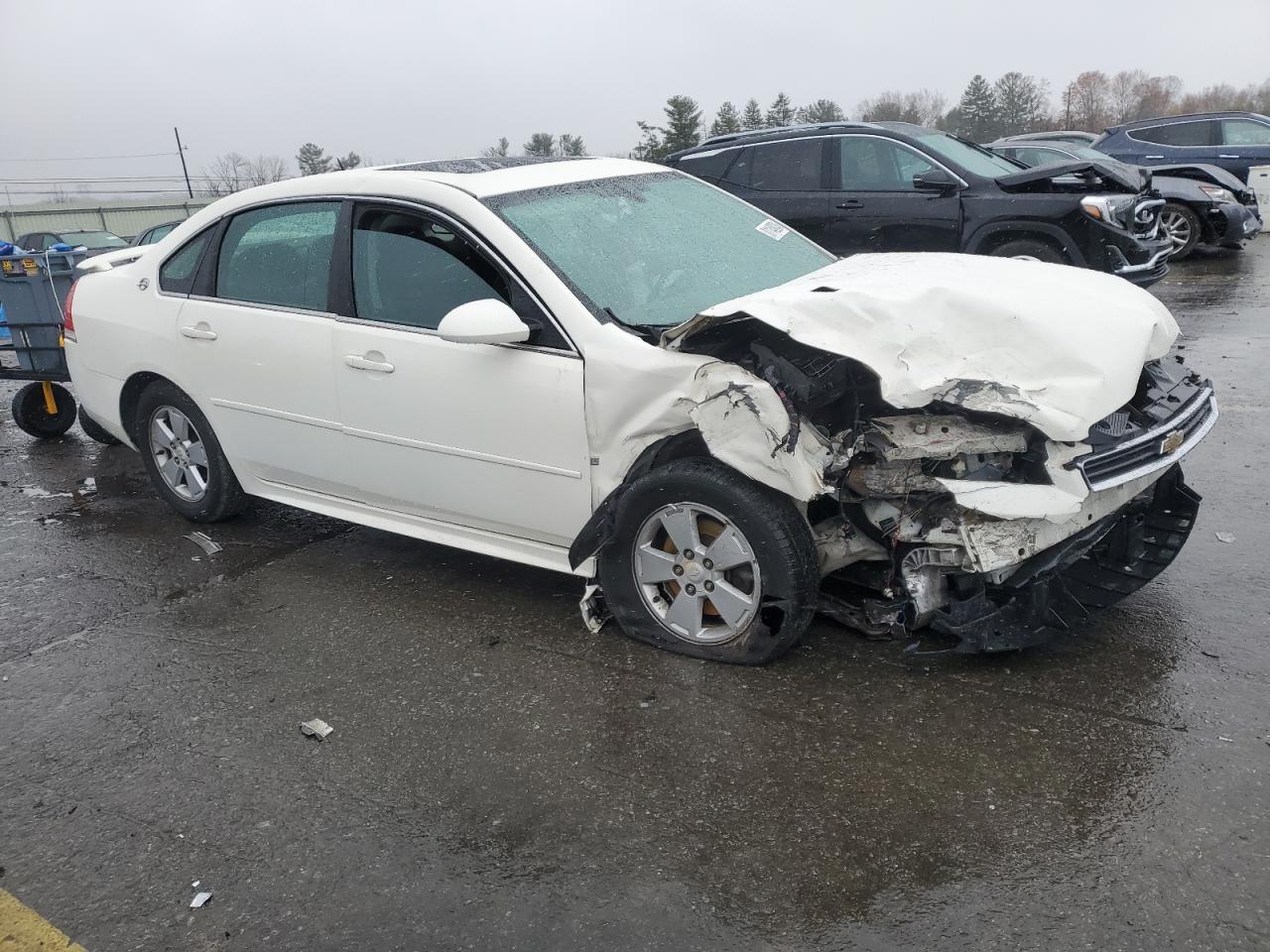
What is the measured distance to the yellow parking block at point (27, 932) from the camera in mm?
2629

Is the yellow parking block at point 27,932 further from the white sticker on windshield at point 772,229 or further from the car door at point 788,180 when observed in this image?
the car door at point 788,180

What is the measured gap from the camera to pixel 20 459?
738cm

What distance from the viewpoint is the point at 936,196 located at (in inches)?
360

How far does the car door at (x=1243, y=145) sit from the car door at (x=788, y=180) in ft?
31.0

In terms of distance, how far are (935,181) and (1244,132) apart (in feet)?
31.7

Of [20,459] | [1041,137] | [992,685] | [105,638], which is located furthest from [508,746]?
[1041,137]

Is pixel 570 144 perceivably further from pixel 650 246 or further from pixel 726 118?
pixel 650 246

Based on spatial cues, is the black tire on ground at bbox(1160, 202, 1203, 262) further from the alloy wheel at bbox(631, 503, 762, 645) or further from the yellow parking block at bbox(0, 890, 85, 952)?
the yellow parking block at bbox(0, 890, 85, 952)

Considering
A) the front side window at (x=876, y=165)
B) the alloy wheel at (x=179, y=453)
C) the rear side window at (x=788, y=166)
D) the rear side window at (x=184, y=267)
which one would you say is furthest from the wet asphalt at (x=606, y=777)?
the rear side window at (x=788, y=166)

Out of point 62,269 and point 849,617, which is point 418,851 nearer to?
point 849,617

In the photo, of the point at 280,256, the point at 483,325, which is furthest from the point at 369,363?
the point at 280,256

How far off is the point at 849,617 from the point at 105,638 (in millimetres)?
3041

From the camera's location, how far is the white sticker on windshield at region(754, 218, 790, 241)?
→ 4.77 meters

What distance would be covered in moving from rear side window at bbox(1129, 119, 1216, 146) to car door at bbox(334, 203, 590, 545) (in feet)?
A: 49.5
